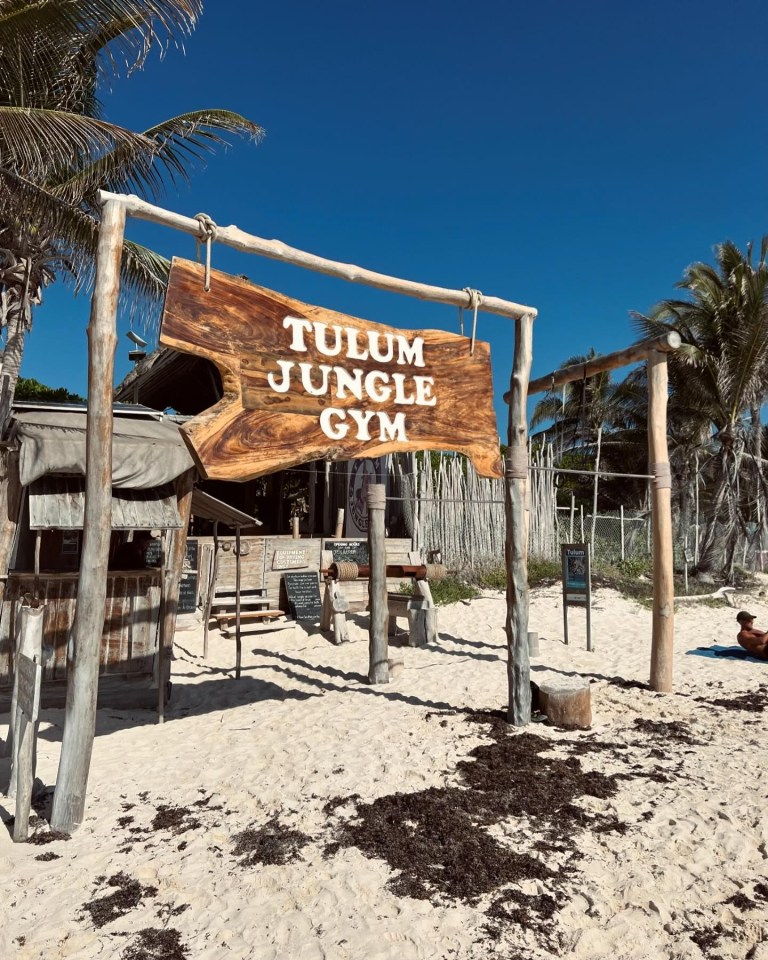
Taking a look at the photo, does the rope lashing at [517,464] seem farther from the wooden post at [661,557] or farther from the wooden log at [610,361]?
the wooden post at [661,557]

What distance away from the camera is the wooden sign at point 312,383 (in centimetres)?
407

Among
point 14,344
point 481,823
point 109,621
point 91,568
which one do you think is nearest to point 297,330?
point 91,568

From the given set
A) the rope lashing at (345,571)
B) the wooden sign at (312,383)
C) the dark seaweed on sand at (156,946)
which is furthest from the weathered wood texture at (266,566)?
the dark seaweed on sand at (156,946)

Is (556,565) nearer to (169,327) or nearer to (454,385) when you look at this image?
(454,385)

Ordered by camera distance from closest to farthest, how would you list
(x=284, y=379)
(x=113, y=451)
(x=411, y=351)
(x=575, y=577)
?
(x=284, y=379) < (x=411, y=351) < (x=113, y=451) < (x=575, y=577)

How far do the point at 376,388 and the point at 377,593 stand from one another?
124 inches

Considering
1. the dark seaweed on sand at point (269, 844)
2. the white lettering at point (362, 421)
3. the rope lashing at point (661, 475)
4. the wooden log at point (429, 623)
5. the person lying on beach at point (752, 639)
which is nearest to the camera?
the dark seaweed on sand at point (269, 844)

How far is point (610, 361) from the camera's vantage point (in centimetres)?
667

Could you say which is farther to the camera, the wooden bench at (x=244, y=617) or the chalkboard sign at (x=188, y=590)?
the chalkboard sign at (x=188, y=590)

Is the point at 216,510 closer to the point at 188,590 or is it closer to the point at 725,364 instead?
the point at 188,590

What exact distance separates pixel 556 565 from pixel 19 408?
10.8 metres

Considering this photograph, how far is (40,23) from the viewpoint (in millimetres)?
8094

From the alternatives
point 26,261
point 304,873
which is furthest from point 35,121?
point 304,873

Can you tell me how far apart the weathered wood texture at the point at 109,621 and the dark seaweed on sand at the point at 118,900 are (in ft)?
9.95
